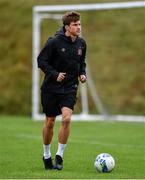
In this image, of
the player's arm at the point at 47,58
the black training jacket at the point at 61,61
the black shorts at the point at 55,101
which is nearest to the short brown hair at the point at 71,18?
the black training jacket at the point at 61,61

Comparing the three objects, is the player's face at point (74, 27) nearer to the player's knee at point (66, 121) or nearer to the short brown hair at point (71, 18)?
the short brown hair at point (71, 18)

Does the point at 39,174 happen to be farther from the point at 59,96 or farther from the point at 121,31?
the point at 121,31

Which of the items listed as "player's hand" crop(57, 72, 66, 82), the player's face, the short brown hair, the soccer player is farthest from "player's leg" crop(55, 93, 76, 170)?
the short brown hair

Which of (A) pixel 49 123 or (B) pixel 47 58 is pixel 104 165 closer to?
(A) pixel 49 123

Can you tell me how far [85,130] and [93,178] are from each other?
9.85 meters

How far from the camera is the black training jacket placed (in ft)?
35.2

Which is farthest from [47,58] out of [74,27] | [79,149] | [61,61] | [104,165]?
[79,149]

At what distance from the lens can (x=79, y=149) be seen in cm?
1432

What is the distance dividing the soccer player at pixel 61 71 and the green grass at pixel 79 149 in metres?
0.62

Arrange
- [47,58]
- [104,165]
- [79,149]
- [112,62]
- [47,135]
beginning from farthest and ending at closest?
[112,62], [79,149], [47,135], [47,58], [104,165]

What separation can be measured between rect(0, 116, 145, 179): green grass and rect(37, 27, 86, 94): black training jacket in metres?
1.21

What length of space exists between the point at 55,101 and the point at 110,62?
616 inches

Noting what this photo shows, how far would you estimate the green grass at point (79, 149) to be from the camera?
407 inches

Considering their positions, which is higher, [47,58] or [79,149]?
[47,58]
